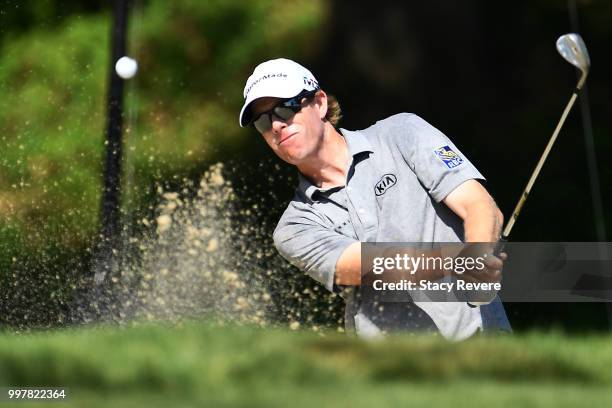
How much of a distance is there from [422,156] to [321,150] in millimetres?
360

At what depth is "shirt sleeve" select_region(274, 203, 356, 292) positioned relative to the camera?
3.92m

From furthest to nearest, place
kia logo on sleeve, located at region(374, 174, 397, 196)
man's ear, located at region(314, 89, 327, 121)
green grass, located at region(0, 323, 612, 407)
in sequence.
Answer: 1. man's ear, located at region(314, 89, 327, 121)
2. kia logo on sleeve, located at region(374, 174, 397, 196)
3. green grass, located at region(0, 323, 612, 407)

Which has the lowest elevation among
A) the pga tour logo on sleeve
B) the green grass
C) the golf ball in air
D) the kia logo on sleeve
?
the green grass

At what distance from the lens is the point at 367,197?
3.92 metres

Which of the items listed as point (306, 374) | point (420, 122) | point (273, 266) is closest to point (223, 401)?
point (306, 374)

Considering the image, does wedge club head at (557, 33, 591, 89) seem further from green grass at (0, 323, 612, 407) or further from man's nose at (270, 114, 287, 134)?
green grass at (0, 323, 612, 407)

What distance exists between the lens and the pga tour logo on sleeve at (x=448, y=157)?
3.80 metres

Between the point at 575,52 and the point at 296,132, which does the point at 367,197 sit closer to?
the point at 296,132

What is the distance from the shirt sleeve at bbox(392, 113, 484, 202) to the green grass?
0.93 m

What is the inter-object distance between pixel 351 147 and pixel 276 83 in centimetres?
32

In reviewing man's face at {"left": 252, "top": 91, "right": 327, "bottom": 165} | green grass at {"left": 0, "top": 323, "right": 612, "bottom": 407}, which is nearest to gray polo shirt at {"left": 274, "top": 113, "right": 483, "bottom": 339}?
man's face at {"left": 252, "top": 91, "right": 327, "bottom": 165}

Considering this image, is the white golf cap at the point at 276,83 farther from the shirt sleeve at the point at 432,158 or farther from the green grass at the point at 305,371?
the green grass at the point at 305,371

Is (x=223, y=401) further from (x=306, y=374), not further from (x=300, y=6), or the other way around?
(x=300, y=6)
